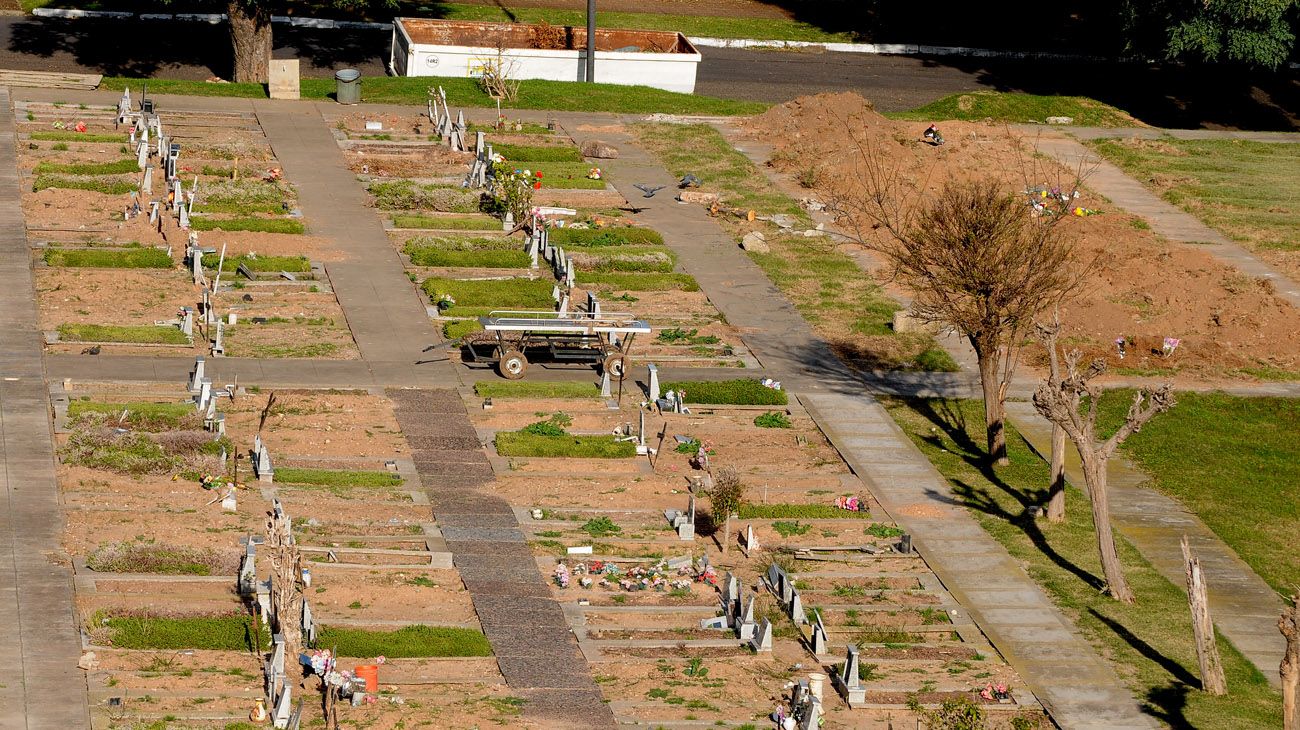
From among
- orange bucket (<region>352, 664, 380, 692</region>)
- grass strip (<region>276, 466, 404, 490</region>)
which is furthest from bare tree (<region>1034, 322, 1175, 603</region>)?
orange bucket (<region>352, 664, 380, 692</region>)

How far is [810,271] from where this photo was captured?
47.5 meters

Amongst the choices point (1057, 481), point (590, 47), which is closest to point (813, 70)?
point (590, 47)

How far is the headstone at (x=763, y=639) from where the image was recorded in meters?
29.3

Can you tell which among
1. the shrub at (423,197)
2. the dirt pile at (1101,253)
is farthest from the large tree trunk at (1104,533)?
the shrub at (423,197)

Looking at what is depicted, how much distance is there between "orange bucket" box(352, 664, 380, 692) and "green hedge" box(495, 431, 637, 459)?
28.7 ft

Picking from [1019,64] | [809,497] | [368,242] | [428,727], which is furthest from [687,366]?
[1019,64]

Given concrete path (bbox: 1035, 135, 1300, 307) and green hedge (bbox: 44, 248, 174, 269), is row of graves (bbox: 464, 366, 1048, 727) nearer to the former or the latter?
green hedge (bbox: 44, 248, 174, 269)

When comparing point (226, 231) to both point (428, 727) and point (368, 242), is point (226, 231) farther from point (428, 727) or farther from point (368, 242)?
point (428, 727)

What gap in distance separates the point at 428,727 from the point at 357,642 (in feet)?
7.90

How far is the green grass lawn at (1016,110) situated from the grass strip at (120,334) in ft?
93.6

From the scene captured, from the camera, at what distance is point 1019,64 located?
70.9 meters

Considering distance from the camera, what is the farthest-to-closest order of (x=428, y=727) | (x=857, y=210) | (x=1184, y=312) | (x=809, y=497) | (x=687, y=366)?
(x=857, y=210) < (x=1184, y=312) < (x=687, y=366) < (x=809, y=497) < (x=428, y=727)

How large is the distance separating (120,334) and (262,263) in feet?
17.6

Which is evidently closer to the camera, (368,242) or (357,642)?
(357,642)
